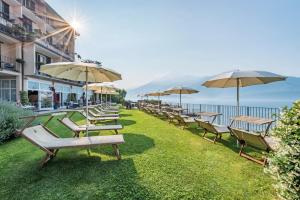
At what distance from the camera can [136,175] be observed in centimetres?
415

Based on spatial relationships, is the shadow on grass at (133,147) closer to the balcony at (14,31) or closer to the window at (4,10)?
the balcony at (14,31)

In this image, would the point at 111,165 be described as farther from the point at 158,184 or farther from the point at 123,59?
the point at 123,59

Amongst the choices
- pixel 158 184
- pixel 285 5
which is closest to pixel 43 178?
pixel 158 184

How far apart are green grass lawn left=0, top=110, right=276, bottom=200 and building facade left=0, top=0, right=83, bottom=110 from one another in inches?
686

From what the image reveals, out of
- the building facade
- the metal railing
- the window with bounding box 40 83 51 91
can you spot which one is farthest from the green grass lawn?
the window with bounding box 40 83 51 91

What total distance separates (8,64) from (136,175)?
69.5 feet

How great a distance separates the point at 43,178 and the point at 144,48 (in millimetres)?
23528

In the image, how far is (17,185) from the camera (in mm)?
3854

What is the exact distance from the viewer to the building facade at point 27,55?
2081 cm

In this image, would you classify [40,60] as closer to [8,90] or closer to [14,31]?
[14,31]

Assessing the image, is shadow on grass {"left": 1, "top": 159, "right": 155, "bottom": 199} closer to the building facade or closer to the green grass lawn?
the green grass lawn

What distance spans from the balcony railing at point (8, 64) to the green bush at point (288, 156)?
21.7 m

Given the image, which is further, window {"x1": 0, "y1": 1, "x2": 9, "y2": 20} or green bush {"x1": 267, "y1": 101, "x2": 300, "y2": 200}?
window {"x1": 0, "y1": 1, "x2": 9, "y2": 20}

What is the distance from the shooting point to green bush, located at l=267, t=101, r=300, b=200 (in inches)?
104
